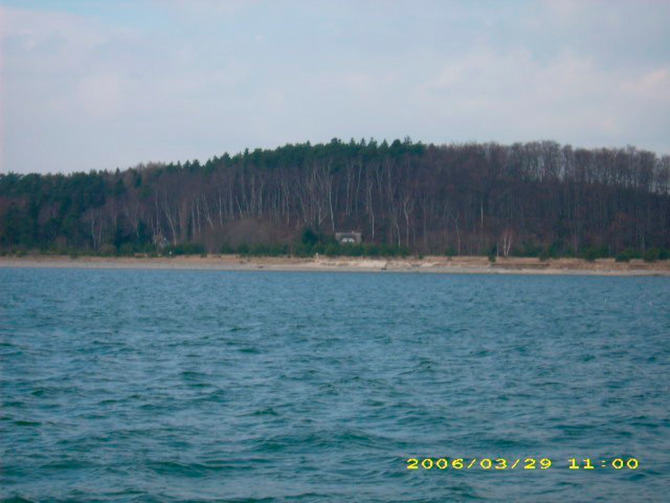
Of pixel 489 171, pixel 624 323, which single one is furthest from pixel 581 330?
pixel 489 171

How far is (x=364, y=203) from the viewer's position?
95438 millimetres

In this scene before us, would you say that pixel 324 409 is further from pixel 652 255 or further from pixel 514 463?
pixel 652 255

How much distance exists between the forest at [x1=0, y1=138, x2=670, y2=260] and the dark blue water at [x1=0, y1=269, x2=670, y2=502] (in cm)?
5497

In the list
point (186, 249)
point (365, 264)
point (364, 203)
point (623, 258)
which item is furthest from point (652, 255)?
point (186, 249)

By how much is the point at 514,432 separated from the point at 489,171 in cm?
8727

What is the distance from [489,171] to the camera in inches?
3797

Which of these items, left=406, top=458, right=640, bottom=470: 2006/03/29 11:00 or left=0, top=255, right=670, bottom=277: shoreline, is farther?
left=0, top=255, right=670, bottom=277: shoreline

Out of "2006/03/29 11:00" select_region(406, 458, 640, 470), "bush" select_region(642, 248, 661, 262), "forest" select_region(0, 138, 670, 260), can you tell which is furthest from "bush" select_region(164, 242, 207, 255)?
"2006/03/29 11:00" select_region(406, 458, 640, 470)

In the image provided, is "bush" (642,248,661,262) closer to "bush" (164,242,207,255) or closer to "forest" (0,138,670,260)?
Answer: "forest" (0,138,670,260)

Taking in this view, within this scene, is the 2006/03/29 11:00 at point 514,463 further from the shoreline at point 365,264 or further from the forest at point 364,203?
the forest at point 364,203

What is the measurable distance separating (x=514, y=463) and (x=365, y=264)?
65.7 metres

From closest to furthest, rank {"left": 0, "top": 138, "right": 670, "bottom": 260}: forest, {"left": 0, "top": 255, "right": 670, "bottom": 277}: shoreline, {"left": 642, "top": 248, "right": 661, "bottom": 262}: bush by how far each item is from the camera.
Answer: {"left": 0, "top": 255, "right": 670, "bottom": 277}: shoreline
{"left": 642, "top": 248, "right": 661, "bottom": 262}: bush
{"left": 0, "top": 138, "right": 670, "bottom": 260}: forest

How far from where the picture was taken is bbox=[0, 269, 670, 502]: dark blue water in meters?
9.28

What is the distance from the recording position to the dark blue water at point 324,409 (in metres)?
9.28
